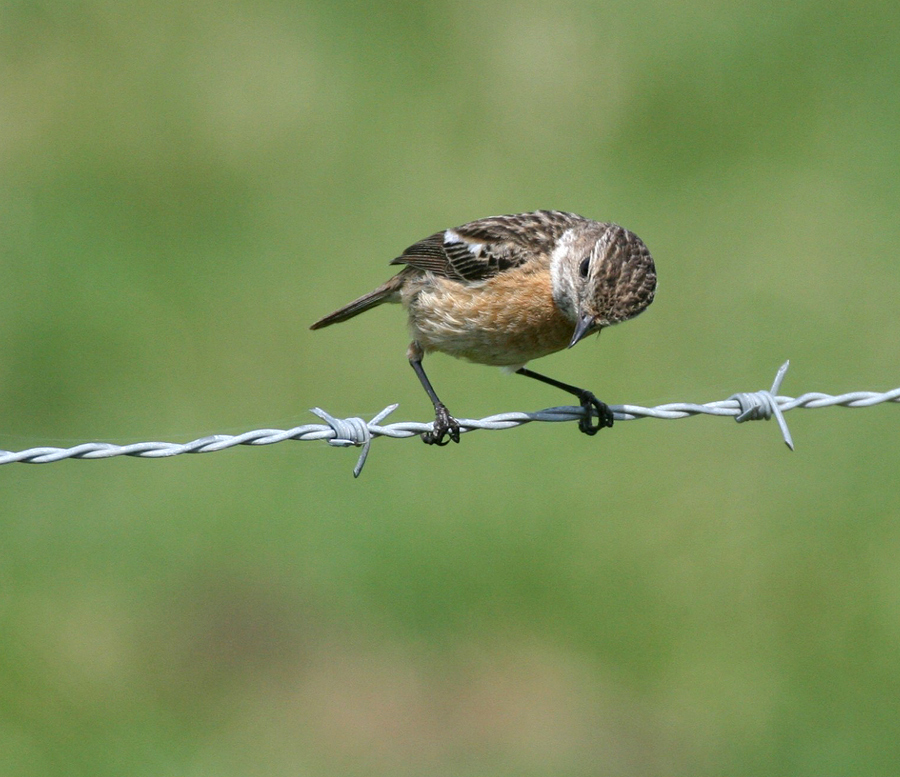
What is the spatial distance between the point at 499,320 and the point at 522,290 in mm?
193

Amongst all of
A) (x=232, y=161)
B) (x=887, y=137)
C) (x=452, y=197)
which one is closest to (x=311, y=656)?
(x=452, y=197)

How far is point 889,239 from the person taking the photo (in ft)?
37.1

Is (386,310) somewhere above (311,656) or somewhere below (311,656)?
above

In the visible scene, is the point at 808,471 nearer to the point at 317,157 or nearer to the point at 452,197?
the point at 452,197

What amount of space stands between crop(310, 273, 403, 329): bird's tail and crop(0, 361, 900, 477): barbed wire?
1.96 meters

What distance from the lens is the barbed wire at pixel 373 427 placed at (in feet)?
15.0

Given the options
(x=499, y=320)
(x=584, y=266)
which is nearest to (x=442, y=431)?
(x=499, y=320)

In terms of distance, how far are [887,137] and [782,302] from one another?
278 cm

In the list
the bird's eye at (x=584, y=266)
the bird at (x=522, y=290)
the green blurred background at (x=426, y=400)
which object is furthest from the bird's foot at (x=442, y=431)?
the green blurred background at (x=426, y=400)

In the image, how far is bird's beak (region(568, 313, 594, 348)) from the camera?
595cm

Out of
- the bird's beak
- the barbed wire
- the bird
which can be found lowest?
the barbed wire

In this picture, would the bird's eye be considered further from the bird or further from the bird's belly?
the bird's belly

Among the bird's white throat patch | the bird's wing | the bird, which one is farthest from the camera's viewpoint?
the bird's wing

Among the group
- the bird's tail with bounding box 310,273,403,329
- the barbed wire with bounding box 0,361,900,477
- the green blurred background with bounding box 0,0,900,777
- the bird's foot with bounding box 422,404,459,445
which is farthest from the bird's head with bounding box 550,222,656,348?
the green blurred background with bounding box 0,0,900,777
